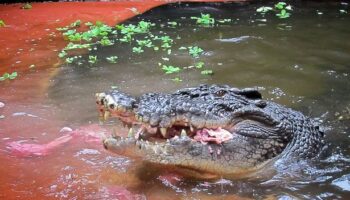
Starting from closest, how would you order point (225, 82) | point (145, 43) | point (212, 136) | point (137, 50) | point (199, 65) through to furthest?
point (212, 136)
point (225, 82)
point (199, 65)
point (137, 50)
point (145, 43)

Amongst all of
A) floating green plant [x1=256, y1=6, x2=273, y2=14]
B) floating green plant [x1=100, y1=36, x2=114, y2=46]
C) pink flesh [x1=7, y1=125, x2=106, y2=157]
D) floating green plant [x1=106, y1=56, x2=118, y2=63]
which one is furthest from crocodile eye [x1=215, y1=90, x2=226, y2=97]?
floating green plant [x1=256, y1=6, x2=273, y2=14]

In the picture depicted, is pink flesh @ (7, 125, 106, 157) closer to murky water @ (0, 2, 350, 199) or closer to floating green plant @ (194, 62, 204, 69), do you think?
murky water @ (0, 2, 350, 199)

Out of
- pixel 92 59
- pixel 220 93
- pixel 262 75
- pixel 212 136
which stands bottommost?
pixel 262 75

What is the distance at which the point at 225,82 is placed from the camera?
6.71 metres

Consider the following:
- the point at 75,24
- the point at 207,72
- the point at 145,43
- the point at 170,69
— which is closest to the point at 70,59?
the point at 145,43

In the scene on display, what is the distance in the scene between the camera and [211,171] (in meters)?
3.99

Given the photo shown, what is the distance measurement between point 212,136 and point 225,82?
2.82 meters

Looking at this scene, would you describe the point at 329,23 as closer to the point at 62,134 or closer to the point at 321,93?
the point at 321,93

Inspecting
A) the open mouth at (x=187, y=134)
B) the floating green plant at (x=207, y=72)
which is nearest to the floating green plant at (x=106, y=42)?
the floating green plant at (x=207, y=72)

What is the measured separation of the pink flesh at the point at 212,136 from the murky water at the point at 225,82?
381 mm

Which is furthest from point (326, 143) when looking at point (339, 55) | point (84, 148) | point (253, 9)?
point (253, 9)

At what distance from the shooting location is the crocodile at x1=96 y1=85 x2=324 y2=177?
3.74m

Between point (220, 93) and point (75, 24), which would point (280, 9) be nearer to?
point (75, 24)

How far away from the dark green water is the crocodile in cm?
19
